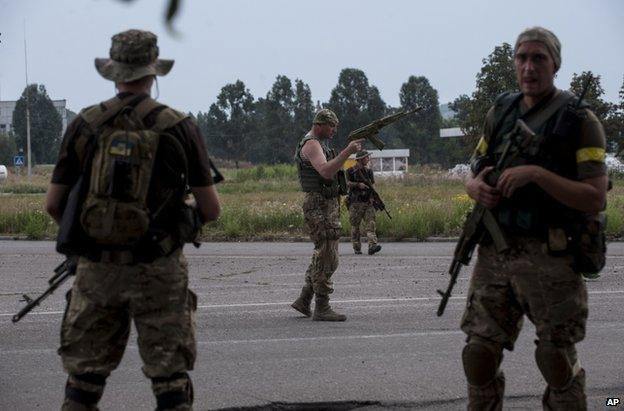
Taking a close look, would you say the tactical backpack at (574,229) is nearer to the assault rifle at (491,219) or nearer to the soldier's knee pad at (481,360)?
the assault rifle at (491,219)

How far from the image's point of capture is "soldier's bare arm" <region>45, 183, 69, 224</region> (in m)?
4.79

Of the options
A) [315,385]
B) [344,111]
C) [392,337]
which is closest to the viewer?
[315,385]

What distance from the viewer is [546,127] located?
4906mm

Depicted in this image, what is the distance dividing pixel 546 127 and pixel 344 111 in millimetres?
77057

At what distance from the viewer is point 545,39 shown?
494 centimetres

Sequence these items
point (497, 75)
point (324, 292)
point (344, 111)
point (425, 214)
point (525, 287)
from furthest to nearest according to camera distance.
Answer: point (344, 111) → point (497, 75) → point (425, 214) → point (324, 292) → point (525, 287)

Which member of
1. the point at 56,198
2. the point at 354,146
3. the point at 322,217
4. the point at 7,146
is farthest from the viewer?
the point at 7,146

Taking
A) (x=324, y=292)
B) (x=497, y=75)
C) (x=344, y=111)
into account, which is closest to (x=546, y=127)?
(x=324, y=292)

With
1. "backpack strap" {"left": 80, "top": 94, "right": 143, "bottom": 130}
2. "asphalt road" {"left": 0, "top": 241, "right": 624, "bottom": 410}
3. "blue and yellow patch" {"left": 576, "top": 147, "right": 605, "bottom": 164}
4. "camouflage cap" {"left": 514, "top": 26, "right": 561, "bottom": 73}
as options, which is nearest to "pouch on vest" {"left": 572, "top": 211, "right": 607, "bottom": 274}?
"blue and yellow patch" {"left": 576, "top": 147, "right": 605, "bottom": 164}

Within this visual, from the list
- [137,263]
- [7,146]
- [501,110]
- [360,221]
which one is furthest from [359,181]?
[7,146]

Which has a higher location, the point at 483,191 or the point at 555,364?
the point at 483,191

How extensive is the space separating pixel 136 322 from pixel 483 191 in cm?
159

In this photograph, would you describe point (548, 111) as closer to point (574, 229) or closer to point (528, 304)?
point (574, 229)

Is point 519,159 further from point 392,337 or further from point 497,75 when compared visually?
point 497,75
